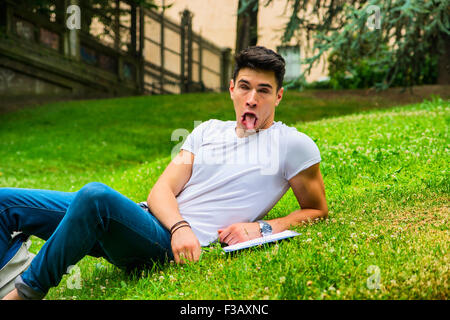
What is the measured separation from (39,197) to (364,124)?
665 cm

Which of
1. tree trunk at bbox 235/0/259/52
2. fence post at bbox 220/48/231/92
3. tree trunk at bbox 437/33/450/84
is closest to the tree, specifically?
tree trunk at bbox 437/33/450/84

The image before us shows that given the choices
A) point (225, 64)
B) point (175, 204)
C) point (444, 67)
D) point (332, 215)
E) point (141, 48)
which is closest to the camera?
point (175, 204)

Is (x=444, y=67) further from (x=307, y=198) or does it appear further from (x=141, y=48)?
(x=307, y=198)

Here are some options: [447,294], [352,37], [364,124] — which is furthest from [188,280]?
[352,37]

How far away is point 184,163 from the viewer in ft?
12.2

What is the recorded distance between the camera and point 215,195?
353 cm

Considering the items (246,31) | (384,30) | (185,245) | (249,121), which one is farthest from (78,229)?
(246,31)

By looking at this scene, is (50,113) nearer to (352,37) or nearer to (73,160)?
(73,160)

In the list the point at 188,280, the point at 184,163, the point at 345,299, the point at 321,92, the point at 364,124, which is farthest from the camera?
the point at 321,92

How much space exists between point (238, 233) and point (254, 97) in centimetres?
96

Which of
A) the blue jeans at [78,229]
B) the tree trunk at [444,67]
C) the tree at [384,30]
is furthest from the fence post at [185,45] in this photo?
the blue jeans at [78,229]

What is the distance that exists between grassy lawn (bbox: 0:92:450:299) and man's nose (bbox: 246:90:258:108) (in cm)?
99

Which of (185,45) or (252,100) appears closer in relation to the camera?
(252,100)

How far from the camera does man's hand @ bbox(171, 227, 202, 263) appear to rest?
3.25 m
